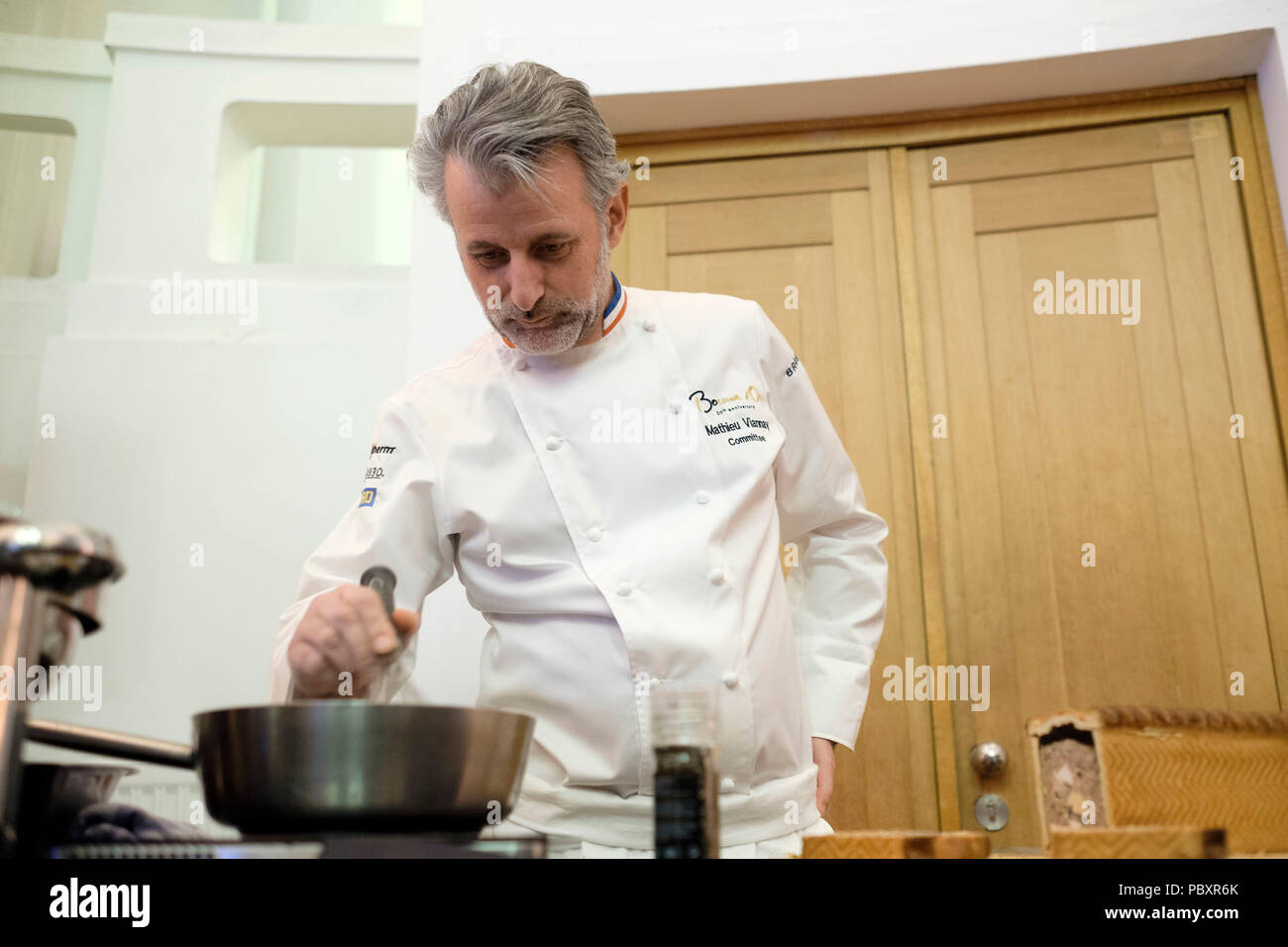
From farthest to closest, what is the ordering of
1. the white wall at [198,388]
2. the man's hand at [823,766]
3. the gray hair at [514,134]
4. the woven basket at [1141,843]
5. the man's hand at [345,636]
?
1. the white wall at [198,388]
2. the man's hand at [823,766]
3. the gray hair at [514,134]
4. the man's hand at [345,636]
5. the woven basket at [1141,843]

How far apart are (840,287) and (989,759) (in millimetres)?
1087

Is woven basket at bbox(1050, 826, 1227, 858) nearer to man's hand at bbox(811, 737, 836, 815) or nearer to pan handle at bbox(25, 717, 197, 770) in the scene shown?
pan handle at bbox(25, 717, 197, 770)

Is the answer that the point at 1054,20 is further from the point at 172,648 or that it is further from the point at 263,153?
the point at 263,153

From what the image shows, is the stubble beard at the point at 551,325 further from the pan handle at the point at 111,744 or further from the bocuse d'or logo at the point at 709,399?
the pan handle at the point at 111,744

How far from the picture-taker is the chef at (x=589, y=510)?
54.4 inches

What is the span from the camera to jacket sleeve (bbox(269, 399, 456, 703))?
141 centimetres

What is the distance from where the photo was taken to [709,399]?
162 cm

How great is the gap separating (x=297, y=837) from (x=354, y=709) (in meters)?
0.09

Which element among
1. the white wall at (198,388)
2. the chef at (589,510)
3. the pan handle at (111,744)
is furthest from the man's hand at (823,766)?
the white wall at (198,388)

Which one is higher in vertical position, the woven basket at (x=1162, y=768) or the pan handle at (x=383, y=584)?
the pan handle at (x=383, y=584)

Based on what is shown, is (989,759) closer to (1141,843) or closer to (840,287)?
(840,287)

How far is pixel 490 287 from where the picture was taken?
1.50m

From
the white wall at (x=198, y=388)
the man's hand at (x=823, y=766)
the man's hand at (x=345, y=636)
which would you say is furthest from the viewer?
the white wall at (x=198, y=388)

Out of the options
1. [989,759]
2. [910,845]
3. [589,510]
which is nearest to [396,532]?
[589,510]
